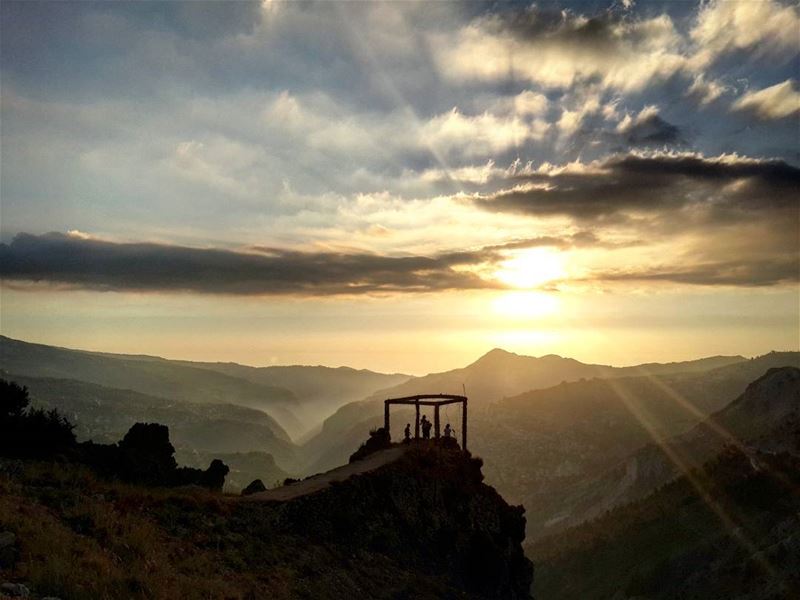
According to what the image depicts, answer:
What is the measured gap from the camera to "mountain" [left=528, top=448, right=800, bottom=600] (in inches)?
1516

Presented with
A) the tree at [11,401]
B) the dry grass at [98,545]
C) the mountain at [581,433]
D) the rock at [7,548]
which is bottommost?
the mountain at [581,433]

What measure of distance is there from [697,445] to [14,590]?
112m

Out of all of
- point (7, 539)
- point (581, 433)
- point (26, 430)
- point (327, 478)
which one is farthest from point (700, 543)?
point (581, 433)

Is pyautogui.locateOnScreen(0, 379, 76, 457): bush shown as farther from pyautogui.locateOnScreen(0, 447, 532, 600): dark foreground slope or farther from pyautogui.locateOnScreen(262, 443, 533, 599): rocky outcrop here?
pyautogui.locateOnScreen(262, 443, 533, 599): rocky outcrop

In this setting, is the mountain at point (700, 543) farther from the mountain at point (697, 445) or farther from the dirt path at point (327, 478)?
the dirt path at point (327, 478)

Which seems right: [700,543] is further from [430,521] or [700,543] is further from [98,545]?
[98,545]

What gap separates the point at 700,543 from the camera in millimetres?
48344

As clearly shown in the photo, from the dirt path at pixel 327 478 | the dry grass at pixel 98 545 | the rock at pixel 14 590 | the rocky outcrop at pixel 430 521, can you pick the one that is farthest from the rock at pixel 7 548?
the dirt path at pixel 327 478

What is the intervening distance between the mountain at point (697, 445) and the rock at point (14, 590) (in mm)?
100168

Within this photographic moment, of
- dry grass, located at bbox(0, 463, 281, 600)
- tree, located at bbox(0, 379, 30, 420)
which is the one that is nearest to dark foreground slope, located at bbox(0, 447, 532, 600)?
dry grass, located at bbox(0, 463, 281, 600)

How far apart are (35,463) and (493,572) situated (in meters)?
23.7

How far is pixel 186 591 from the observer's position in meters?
13.1

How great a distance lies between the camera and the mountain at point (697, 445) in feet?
310

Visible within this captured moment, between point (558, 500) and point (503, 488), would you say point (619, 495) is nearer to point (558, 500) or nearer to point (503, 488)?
point (558, 500)
